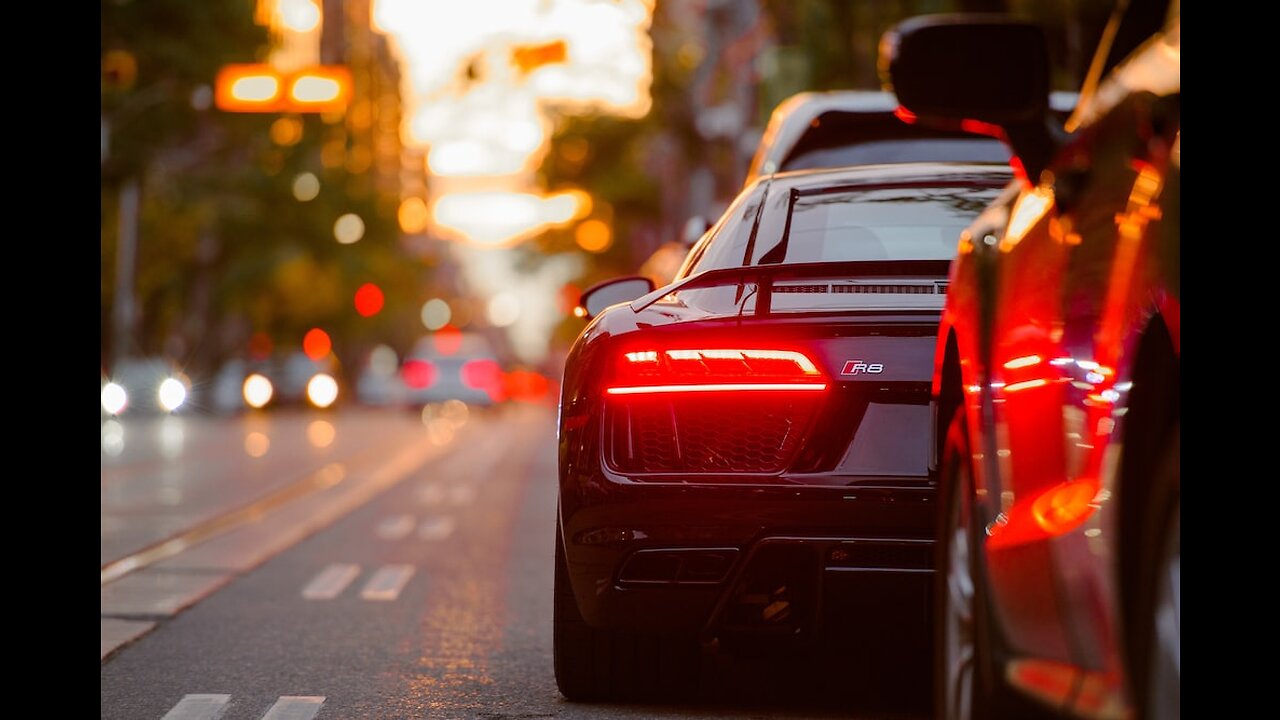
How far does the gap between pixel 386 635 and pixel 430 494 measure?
8.74 m

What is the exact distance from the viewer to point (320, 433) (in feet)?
98.1

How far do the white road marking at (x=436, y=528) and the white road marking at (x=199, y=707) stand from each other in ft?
19.3

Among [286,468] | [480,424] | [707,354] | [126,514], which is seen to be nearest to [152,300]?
[480,424]

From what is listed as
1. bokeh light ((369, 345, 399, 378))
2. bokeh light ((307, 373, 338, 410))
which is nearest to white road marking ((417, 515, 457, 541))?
bokeh light ((307, 373, 338, 410))

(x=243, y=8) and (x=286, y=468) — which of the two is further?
(x=243, y=8)

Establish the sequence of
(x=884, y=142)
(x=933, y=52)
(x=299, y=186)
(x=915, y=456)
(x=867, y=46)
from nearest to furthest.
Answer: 1. (x=933, y=52)
2. (x=915, y=456)
3. (x=884, y=142)
4. (x=867, y=46)
5. (x=299, y=186)

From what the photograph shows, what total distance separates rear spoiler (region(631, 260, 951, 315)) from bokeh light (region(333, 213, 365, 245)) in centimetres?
4631

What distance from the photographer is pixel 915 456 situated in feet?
16.7

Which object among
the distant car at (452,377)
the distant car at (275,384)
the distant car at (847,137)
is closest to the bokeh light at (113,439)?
the distant car at (452,377)

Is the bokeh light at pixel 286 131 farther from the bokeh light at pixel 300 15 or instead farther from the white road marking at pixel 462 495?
the white road marking at pixel 462 495

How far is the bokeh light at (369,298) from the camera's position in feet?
195

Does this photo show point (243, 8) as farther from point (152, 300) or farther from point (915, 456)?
point (915, 456)

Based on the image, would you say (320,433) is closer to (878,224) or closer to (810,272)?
(878,224)

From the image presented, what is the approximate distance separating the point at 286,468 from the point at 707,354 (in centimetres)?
1473
